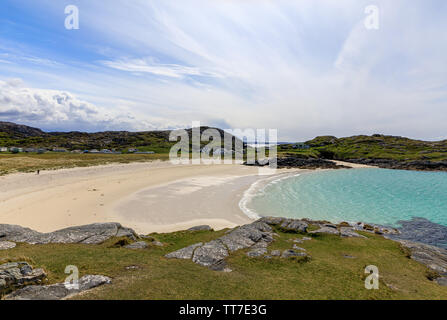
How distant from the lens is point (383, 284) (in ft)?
39.9

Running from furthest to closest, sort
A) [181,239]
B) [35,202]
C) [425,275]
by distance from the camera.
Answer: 1. [35,202]
2. [181,239]
3. [425,275]

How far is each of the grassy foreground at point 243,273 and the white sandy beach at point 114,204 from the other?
36.5ft

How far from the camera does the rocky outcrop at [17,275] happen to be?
386 inches

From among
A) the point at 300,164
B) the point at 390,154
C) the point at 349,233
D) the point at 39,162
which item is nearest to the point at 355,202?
the point at 349,233

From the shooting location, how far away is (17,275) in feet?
34.1

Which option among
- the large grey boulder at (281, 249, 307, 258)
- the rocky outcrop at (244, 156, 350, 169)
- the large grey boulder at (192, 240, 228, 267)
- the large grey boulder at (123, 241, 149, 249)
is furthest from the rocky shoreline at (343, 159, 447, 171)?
the large grey boulder at (123, 241, 149, 249)

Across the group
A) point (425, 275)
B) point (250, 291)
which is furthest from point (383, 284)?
point (250, 291)

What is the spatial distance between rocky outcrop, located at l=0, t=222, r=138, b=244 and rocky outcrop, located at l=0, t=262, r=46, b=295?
7.28 m

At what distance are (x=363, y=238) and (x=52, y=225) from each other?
3609 centimetres

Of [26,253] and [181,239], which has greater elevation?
[26,253]

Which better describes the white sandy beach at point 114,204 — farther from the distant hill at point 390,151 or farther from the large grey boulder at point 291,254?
the distant hill at point 390,151

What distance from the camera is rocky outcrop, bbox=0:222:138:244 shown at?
18016 millimetres
